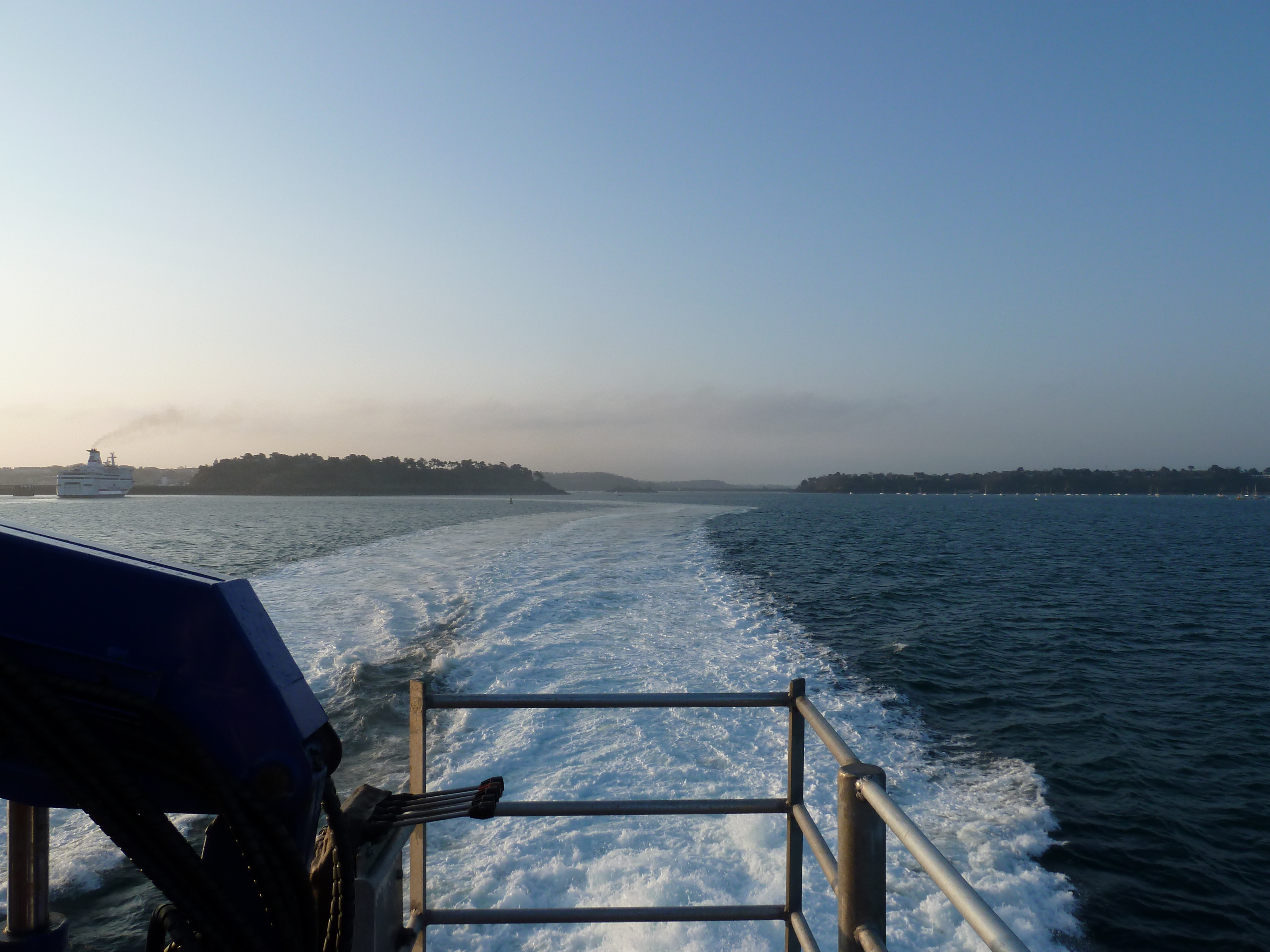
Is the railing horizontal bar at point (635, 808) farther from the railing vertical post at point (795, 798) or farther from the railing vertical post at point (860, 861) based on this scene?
the railing vertical post at point (860, 861)

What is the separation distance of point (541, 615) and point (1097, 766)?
764 centimetres

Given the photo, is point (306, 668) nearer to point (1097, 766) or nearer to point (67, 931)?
point (67, 931)

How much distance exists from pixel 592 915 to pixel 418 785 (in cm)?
67

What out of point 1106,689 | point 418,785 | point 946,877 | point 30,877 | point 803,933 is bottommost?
point 1106,689

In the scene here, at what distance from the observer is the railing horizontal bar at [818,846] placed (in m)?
1.69

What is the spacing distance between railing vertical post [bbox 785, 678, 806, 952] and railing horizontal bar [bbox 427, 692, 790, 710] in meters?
0.05

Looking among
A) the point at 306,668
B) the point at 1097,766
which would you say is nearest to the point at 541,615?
the point at 306,668

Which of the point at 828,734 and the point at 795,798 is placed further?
the point at 795,798

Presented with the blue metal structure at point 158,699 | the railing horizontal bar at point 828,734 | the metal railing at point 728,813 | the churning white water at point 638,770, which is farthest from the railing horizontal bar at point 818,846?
the churning white water at point 638,770

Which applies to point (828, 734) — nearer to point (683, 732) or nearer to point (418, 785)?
point (418, 785)

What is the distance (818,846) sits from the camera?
1.89 m

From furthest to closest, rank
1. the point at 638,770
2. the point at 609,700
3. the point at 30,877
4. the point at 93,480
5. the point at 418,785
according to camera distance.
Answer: the point at 93,480 < the point at 638,770 < the point at 609,700 < the point at 418,785 < the point at 30,877

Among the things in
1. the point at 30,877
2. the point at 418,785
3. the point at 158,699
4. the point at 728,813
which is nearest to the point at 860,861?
the point at 728,813

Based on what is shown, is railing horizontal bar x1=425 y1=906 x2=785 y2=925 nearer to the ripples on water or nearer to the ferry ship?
the ripples on water
